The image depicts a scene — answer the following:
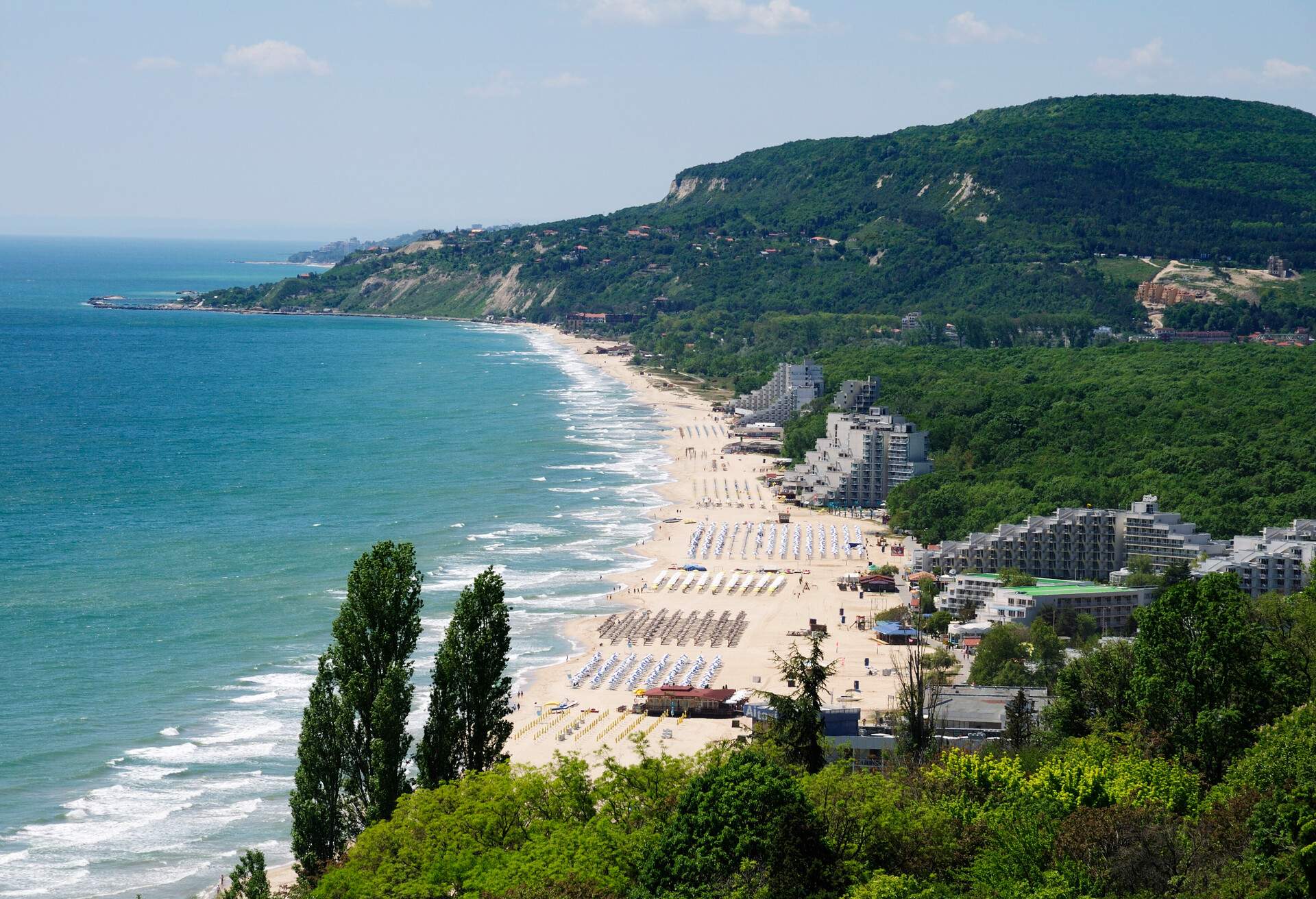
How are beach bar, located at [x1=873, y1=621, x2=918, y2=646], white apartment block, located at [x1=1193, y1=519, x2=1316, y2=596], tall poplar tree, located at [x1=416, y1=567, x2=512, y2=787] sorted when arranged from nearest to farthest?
tall poplar tree, located at [x1=416, y1=567, x2=512, y2=787] < beach bar, located at [x1=873, y1=621, x2=918, y2=646] < white apartment block, located at [x1=1193, y1=519, x2=1316, y2=596]

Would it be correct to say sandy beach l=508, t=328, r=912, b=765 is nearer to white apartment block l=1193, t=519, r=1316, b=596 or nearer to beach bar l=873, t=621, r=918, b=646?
beach bar l=873, t=621, r=918, b=646

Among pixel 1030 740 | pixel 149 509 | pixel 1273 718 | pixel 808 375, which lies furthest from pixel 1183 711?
pixel 808 375

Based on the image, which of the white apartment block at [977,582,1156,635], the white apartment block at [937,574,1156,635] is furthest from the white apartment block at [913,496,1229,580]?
the white apartment block at [977,582,1156,635]

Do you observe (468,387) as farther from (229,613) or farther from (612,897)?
(612,897)

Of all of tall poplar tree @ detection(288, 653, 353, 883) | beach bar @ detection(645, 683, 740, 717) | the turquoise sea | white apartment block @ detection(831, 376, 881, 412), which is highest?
white apartment block @ detection(831, 376, 881, 412)

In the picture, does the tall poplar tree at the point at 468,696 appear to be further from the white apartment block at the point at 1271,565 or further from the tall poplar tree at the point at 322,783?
the white apartment block at the point at 1271,565
